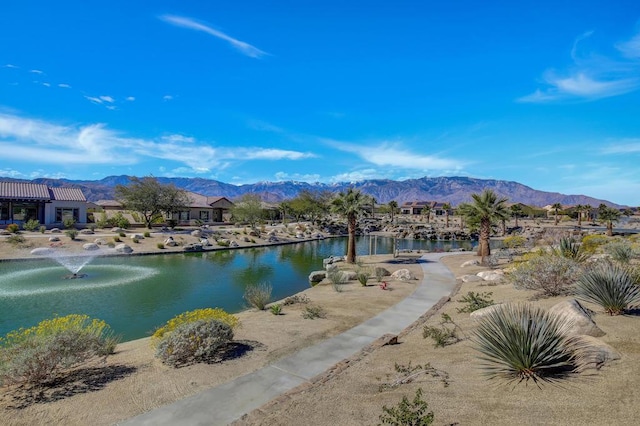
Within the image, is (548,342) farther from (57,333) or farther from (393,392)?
(57,333)

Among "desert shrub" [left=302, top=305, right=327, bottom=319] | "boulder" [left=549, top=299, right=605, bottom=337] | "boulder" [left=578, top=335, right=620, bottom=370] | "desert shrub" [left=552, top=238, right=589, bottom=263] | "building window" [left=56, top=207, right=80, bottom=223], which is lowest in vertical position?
"desert shrub" [left=302, top=305, right=327, bottom=319]

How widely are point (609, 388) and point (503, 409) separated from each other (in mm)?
1680

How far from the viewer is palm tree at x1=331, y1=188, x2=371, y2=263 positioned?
30.4 metres

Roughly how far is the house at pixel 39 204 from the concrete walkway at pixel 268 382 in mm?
53533

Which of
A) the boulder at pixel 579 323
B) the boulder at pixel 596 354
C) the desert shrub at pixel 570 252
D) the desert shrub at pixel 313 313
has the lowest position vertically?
the desert shrub at pixel 313 313

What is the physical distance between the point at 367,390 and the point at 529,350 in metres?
2.97

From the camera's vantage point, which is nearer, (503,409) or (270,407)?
(503,409)

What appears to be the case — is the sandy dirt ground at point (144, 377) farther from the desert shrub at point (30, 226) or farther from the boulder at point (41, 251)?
the desert shrub at point (30, 226)

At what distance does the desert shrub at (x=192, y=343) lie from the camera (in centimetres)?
886

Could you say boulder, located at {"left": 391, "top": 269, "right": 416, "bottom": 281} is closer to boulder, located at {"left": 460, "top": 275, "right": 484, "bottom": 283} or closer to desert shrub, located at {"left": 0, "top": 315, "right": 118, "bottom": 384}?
boulder, located at {"left": 460, "top": 275, "right": 484, "bottom": 283}

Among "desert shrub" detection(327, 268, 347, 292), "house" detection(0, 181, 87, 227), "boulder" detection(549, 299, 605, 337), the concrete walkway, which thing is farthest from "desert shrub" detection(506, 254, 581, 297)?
"house" detection(0, 181, 87, 227)

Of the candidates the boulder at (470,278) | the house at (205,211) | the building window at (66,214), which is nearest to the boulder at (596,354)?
the boulder at (470,278)

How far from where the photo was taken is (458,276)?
903 inches

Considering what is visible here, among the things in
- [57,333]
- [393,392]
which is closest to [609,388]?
[393,392]
